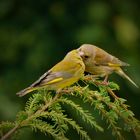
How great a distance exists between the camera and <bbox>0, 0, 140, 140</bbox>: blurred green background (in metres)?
6.25

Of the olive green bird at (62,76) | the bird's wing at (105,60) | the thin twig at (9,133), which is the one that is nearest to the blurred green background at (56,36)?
the bird's wing at (105,60)

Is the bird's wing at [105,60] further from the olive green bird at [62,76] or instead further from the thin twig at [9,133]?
the thin twig at [9,133]

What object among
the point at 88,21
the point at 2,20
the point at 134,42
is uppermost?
the point at 2,20

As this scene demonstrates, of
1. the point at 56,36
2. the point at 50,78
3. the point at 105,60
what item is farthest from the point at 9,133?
the point at 56,36

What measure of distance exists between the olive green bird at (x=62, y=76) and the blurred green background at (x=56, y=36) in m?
2.90

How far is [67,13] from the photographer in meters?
6.82

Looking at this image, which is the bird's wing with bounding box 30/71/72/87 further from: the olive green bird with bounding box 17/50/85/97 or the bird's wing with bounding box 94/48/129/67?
the bird's wing with bounding box 94/48/129/67

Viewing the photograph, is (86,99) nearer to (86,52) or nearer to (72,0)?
(86,52)

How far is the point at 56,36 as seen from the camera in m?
6.69

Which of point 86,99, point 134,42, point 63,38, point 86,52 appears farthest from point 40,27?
point 86,99

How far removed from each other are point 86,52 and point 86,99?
101cm

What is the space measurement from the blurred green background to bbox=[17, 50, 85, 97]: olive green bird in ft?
9.51

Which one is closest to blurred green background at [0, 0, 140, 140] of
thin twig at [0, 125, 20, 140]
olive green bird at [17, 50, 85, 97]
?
olive green bird at [17, 50, 85, 97]

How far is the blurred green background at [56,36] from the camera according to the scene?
6.25m
